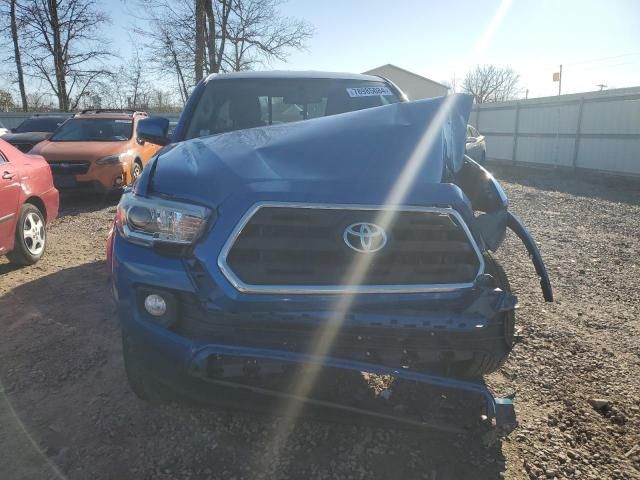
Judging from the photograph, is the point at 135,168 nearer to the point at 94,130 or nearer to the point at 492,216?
the point at 94,130

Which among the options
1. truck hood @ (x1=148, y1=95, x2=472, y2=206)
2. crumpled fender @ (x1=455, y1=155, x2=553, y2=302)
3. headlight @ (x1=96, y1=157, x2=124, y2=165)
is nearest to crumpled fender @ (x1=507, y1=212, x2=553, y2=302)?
crumpled fender @ (x1=455, y1=155, x2=553, y2=302)

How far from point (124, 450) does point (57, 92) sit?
108 ft

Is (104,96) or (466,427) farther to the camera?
(104,96)

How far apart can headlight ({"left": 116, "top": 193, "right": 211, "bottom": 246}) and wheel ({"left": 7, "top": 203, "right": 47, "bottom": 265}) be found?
134 inches

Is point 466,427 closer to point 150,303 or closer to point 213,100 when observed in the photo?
point 150,303

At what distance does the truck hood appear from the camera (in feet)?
6.43

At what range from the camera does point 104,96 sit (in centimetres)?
3134

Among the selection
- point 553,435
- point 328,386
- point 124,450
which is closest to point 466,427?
point 328,386

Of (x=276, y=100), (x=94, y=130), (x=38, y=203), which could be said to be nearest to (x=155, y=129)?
(x=276, y=100)

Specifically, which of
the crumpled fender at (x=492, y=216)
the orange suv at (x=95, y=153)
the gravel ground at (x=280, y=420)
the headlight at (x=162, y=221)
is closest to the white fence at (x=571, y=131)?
the gravel ground at (x=280, y=420)

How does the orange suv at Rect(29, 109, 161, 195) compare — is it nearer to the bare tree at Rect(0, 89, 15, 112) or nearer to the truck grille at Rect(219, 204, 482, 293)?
the truck grille at Rect(219, 204, 482, 293)

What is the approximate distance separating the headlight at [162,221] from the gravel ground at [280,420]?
0.86m

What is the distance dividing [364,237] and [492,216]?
2.48 feet

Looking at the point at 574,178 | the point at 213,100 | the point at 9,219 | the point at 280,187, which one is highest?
the point at 213,100
